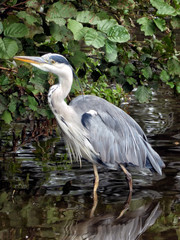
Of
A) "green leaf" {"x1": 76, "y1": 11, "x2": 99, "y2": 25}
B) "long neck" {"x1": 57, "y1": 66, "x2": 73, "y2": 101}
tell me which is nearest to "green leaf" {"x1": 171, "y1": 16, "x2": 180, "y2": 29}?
"green leaf" {"x1": 76, "y1": 11, "x2": 99, "y2": 25}

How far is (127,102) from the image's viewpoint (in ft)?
30.1

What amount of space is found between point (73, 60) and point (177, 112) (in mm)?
3785

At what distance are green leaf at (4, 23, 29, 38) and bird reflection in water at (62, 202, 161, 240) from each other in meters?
1.73

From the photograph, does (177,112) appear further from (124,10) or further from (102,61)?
(124,10)

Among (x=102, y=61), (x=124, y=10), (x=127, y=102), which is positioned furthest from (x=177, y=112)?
(x=124, y=10)

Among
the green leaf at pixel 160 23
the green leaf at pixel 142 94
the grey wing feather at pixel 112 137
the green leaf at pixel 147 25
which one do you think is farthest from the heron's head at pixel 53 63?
the green leaf at pixel 160 23

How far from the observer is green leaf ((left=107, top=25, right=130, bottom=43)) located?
4.35 metres

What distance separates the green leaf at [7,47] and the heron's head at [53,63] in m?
0.37

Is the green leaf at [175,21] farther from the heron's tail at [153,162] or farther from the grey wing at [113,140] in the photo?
the heron's tail at [153,162]

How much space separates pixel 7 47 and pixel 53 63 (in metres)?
0.76

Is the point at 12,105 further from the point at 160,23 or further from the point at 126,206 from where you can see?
the point at 160,23

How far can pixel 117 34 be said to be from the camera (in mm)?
4363

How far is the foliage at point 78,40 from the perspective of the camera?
175 inches

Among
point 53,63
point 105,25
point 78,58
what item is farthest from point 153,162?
point 105,25
